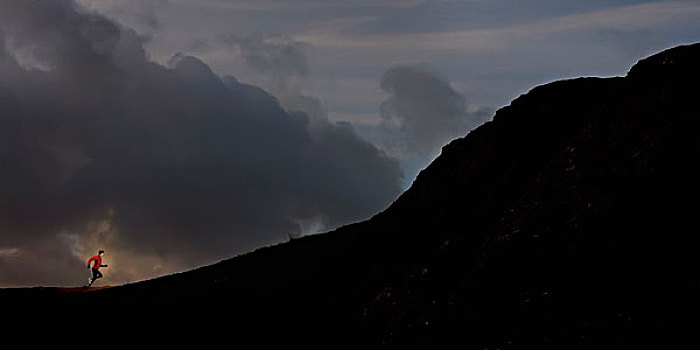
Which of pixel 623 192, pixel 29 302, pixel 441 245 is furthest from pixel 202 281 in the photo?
pixel 623 192

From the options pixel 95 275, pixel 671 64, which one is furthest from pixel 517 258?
pixel 95 275

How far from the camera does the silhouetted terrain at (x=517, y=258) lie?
60.4 ft

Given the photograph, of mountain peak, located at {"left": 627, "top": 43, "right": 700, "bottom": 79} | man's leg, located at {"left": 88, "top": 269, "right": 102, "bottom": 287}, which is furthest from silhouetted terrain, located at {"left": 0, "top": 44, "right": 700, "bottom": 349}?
man's leg, located at {"left": 88, "top": 269, "right": 102, "bottom": 287}

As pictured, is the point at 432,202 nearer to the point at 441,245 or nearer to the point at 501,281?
the point at 441,245

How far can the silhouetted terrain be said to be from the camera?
18.4 m

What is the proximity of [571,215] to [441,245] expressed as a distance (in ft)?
15.0

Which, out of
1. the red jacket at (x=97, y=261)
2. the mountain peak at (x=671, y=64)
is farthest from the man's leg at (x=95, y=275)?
the mountain peak at (x=671, y=64)

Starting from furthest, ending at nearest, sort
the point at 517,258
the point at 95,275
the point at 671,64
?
the point at 95,275 < the point at 671,64 < the point at 517,258

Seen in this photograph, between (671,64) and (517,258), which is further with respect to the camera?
(671,64)

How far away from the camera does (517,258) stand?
20.6m

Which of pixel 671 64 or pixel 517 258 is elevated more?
pixel 671 64

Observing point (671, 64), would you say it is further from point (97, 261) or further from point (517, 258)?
point (97, 261)

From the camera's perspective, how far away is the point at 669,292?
699 inches

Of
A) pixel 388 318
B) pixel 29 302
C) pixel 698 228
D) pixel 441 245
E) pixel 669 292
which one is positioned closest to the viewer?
pixel 669 292
